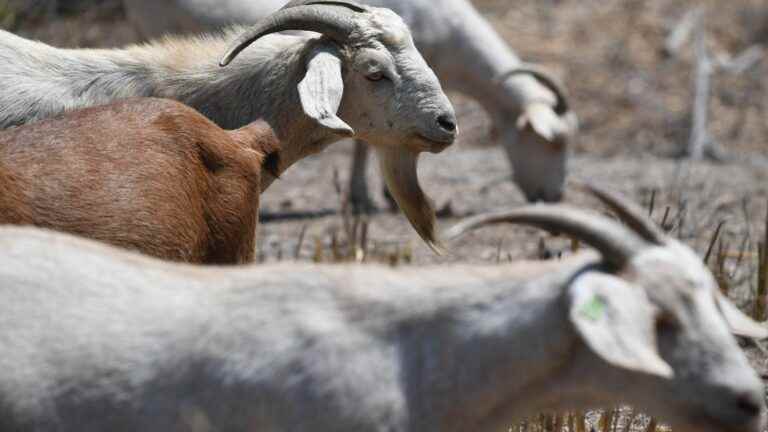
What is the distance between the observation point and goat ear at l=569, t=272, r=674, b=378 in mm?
3012

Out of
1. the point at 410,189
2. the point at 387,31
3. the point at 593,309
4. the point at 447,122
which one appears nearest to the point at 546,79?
the point at 410,189

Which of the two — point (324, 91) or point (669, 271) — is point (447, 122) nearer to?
point (324, 91)

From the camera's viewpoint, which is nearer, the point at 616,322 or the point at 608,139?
the point at 616,322

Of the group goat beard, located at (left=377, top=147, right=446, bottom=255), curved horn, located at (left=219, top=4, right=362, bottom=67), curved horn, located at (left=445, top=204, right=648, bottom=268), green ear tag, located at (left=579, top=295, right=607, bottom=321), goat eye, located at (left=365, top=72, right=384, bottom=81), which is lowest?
green ear tag, located at (left=579, top=295, right=607, bottom=321)

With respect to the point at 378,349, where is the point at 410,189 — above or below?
above

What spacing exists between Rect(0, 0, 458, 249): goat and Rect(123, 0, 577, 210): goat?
3.62 meters

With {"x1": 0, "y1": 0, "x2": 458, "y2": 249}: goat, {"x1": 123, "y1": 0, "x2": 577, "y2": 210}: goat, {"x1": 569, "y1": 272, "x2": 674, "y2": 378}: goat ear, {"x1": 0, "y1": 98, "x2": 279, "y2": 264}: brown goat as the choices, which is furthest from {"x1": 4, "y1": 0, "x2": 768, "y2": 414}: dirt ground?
{"x1": 569, "y1": 272, "x2": 674, "y2": 378}: goat ear

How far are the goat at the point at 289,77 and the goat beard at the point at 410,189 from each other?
14 cm

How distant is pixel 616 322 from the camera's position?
3.06 m

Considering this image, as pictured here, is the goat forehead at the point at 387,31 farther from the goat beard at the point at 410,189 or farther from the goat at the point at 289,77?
the goat beard at the point at 410,189

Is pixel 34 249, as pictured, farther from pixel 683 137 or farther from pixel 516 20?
pixel 516 20

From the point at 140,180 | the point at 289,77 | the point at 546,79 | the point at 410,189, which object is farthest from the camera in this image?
the point at 546,79

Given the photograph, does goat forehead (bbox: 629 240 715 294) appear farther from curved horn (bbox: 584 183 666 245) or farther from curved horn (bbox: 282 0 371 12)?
curved horn (bbox: 282 0 371 12)

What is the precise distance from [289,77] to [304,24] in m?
0.25
